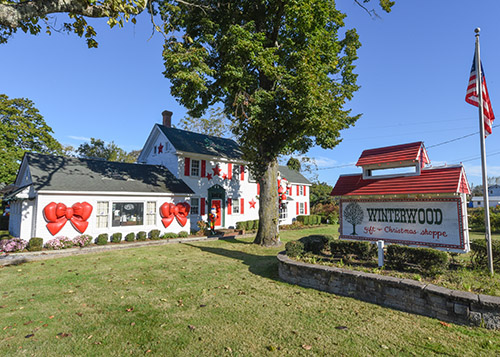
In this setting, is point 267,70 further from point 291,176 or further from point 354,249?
point 291,176

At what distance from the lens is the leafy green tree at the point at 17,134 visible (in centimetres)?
2666

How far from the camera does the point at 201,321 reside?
5.08 m

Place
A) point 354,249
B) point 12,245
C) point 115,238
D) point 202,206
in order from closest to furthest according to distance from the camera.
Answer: point 354,249 → point 12,245 → point 115,238 → point 202,206

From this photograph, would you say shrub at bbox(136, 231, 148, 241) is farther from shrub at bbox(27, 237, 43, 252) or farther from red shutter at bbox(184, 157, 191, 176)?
red shutter at bbox(184, 157, 191, 176)

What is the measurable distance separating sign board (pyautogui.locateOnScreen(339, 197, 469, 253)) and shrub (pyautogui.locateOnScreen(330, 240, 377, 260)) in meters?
0.35

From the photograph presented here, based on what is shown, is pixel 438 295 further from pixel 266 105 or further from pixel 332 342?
pixel 266 105

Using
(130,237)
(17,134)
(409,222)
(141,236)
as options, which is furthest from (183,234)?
(17,134)

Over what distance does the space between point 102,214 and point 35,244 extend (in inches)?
131

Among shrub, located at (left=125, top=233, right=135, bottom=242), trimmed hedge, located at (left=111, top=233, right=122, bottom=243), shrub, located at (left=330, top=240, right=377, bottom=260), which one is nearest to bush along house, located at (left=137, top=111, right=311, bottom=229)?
shrub, located at (left=125, top=233, right=135, bottom=242)

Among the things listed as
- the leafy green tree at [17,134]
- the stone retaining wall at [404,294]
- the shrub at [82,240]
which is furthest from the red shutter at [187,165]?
the leafy green tree at [17,134]

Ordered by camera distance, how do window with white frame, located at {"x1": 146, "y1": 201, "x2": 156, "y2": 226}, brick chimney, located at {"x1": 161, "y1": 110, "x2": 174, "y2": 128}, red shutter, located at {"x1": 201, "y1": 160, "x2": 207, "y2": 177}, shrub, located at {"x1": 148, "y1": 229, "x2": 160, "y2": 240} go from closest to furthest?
shrub, located at {"x1": 148, "y1": 229, "x2": 160, "y2": 240} → window with white frame, located at {"x1": 146, "y1": 201, "x2": 156, "y2": 226} → red shutter, located at {"x1": 201, "y1": 160, "x2": 207, "y2": 177} → brick chimney, located at {"x1": 161, "y1": 110, "x2": 174, "y2": 128}

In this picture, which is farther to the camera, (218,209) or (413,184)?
(218,209)

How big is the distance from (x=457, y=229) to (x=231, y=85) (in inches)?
420

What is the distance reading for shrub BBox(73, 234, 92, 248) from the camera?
44.0 ft
